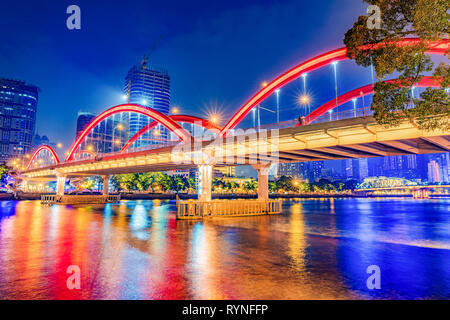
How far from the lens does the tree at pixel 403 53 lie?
1078cm

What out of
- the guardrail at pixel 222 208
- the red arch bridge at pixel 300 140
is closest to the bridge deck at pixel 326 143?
the red arch bridge at pixel 300 140

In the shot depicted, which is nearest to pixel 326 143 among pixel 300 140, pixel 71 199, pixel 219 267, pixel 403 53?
pixel 300 140

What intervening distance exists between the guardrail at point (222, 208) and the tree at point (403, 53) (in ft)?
61.1

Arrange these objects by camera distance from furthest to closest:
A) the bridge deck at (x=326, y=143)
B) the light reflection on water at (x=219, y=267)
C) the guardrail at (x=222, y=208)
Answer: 1. the guardrail at (x=222, y=208)
2. the bridge deck at (x=326, y=143)
3. the light reflection on water at (x=219, y=267)

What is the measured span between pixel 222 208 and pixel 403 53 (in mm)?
21243

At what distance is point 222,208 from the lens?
28875 mm

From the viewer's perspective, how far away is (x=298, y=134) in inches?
892

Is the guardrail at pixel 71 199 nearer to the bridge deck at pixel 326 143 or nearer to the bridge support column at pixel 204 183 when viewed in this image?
the bridge deck at pixel 326 143

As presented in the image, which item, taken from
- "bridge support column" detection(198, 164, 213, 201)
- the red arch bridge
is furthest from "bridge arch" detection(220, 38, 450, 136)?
"bridge support column" detection(198, 164, 213, 201)

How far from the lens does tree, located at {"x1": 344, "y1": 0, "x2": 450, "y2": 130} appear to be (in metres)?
10.8

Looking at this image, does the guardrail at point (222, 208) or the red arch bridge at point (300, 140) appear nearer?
the red arch bridge at point (300, 140)

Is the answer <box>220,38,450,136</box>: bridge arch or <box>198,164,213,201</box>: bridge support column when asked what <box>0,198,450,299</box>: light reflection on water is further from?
<box>220,38,450,136</box>: bridge arch
